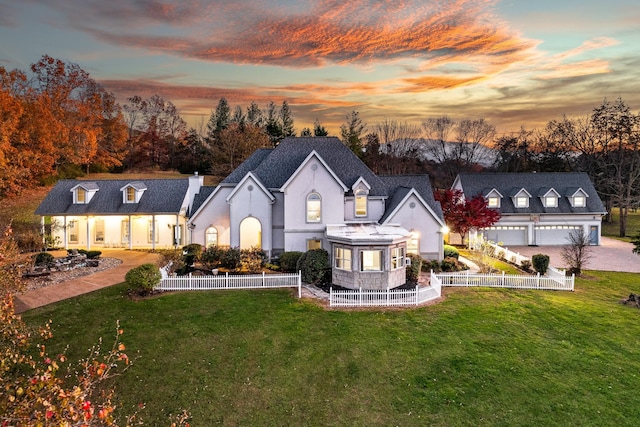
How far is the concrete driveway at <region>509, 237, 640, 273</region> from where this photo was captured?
105 ft

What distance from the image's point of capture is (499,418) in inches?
472

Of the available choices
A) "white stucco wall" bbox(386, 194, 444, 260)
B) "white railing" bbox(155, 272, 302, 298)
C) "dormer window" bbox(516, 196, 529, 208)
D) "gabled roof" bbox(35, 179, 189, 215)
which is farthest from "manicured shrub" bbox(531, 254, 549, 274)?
"gabled roof" bbox(35, 179, 189, 215)

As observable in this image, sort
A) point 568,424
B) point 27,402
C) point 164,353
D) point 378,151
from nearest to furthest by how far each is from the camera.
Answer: point 27,402
point 568,424
point 164,353
point 378,151

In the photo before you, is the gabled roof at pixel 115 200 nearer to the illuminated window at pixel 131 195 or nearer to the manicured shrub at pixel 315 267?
the illuminated window at pixel 131 195

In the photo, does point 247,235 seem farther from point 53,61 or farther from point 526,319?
point 53,61

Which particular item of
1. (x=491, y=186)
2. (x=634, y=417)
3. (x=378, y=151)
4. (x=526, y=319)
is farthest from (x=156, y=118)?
(x=634, y=417)

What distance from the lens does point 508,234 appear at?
141 ft

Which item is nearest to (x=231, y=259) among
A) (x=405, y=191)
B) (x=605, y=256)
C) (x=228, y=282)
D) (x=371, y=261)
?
(x=228, y=282)

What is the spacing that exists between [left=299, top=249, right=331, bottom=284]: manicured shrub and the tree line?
1270 inches

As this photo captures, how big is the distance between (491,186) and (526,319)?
98.6ft

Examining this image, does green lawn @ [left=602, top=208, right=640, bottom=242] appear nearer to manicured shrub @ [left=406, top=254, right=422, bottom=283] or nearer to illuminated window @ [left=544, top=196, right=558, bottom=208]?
illuminated window @ [left=544, top=196, right=558, bottom=208]

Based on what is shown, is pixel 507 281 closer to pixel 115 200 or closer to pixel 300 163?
pixel 300 163

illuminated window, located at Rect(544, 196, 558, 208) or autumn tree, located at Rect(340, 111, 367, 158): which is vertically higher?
autumn tree, located at Rect(340, 111, 367, 158)

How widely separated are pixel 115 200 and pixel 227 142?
3290 centimetres
